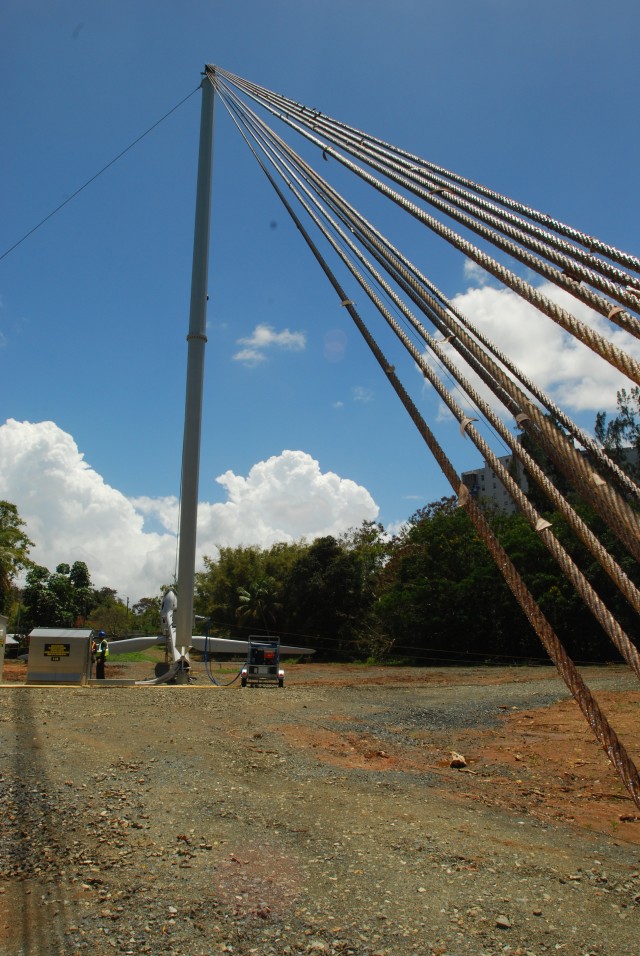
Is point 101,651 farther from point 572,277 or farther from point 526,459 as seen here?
point 572,277

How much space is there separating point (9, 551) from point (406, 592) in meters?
19.6

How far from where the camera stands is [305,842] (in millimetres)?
4992

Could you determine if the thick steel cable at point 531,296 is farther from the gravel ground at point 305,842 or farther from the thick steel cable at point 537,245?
the gravel ground at point 305,842

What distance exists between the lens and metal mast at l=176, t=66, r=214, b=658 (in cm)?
1683

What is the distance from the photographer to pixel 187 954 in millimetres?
3377

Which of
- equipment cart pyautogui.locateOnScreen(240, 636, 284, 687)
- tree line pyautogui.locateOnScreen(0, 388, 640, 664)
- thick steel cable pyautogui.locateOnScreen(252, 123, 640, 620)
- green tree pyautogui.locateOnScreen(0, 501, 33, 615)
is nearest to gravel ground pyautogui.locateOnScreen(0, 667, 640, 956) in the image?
thick steel cable pyautogui.locateOnScreen(252, 123, 640, 620)

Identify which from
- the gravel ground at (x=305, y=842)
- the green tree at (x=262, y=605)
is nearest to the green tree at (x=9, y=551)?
the green tree at (x=262, y=605)

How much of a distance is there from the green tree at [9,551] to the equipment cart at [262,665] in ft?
69.5

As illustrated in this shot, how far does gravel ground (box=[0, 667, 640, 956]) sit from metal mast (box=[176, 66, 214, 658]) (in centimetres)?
658

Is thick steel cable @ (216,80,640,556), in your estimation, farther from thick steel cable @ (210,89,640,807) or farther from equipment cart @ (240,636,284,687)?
equipment cart @ (240,636,284,687)

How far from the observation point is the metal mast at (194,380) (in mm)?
16828

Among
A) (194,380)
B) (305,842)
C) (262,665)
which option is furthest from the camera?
(194,380)

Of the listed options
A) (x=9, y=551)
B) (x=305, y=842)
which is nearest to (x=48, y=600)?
(x=9, y=551)

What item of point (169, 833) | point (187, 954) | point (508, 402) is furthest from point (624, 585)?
point (169, 833)
